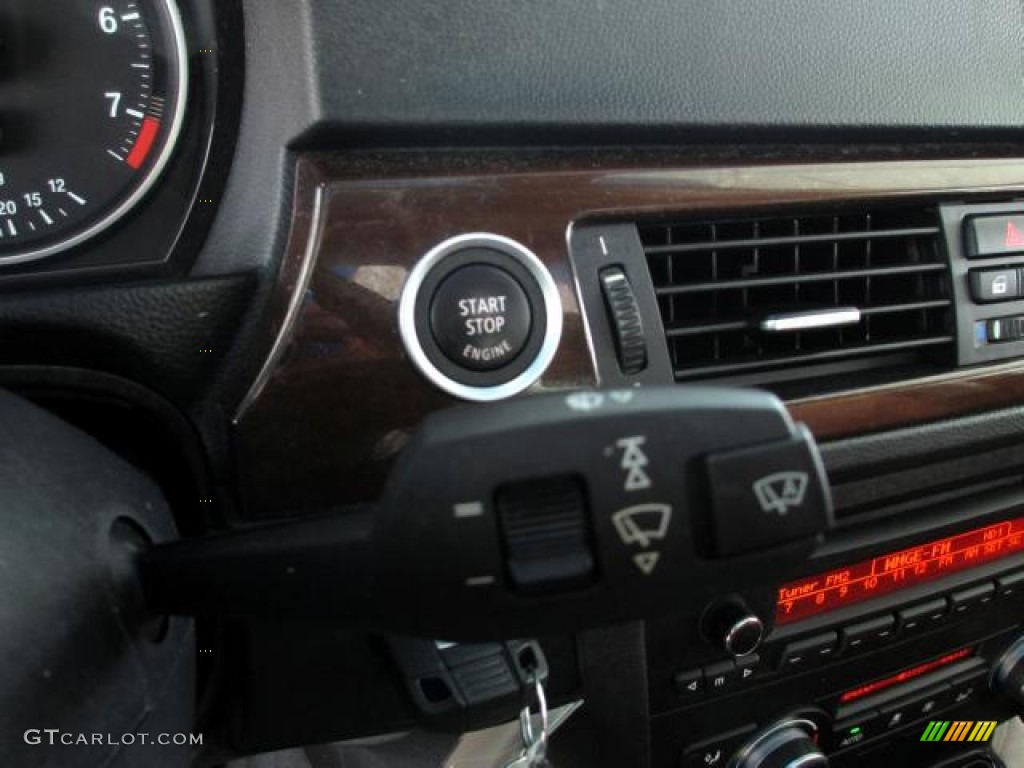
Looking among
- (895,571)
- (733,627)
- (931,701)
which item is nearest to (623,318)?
(733,627)

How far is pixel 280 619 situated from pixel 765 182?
70cm

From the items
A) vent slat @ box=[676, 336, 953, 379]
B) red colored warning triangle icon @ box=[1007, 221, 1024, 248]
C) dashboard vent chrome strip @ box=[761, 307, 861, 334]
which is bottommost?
vent slat @ box=[676, 336, 953, 379]

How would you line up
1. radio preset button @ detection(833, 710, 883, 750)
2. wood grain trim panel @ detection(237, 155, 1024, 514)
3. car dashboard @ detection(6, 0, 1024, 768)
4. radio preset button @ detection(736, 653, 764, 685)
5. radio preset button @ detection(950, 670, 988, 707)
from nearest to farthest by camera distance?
1. car dashboard @ detection(6, 0, 1024, 768)
2. wood grain trim panel @ detection(237, 155, 1024, 514)
3. radio preset button @ detection(736, 653, 764, 685)
4. radio preset button @ detection(833, 710, 883, 750)
5. radio preset button @ detection(950, 670, 988, 707)

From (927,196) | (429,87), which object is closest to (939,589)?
(927,196)

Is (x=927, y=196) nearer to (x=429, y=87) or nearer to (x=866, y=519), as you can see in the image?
(x=866, y=519)

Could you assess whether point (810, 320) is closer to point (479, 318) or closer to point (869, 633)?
point (479, 318)

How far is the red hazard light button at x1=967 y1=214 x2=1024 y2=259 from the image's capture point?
1.16 metres

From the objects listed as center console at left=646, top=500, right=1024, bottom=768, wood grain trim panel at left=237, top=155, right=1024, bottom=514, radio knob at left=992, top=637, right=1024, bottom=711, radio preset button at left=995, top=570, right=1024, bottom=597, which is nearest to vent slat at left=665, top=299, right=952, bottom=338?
wood grain trim panel at left=237, top=155, right=1024, bottom=514

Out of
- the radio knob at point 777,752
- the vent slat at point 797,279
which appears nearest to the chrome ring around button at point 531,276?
the vent slat at point 797,279

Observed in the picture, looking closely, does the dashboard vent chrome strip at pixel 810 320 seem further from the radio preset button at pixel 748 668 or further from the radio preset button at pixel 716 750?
the radio preset button at pixel 716 750

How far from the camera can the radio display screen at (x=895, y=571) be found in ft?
4.09

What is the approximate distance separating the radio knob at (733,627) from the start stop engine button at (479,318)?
49 cm

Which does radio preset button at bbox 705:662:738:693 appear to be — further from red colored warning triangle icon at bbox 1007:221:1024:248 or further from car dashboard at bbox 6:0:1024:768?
red colored warning triangle icon at bbox 1007:221:1024:248

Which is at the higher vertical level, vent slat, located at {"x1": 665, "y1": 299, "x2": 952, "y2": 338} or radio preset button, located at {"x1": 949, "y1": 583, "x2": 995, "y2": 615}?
vent slat, located at {"x1": 665, "y1": 299, "x2": 952, "y2": 338}
